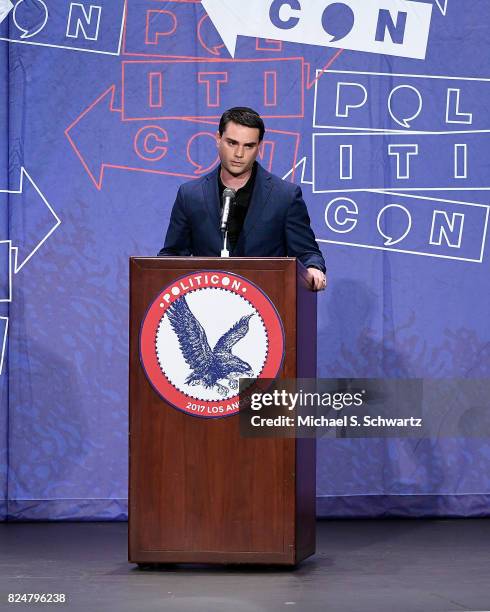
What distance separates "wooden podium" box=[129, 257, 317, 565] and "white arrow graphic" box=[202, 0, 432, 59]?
1859 millimetres

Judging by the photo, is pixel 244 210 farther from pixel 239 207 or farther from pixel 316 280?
pixel 316 280

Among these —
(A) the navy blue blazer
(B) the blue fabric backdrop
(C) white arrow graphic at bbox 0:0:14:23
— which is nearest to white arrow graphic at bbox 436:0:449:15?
(B) the blue fabric backdrop

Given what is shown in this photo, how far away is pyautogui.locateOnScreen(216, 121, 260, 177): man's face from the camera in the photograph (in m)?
3.65

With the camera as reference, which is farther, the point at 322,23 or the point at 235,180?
the point at 322,23

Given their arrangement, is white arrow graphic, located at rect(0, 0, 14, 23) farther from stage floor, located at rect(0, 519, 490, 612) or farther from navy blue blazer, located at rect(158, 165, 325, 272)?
stage floor, located at rect(0, 519, 490, 612)

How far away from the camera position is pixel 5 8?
4949mm

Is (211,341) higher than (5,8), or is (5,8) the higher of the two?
(5,8)

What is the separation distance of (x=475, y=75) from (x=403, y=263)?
85 centimetres

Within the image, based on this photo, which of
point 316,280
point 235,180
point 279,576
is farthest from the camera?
point 235,180

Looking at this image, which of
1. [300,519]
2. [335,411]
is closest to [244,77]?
[335,411]

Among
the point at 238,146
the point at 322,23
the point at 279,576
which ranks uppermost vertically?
the point at 322,23

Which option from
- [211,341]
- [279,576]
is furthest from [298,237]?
[279,576]

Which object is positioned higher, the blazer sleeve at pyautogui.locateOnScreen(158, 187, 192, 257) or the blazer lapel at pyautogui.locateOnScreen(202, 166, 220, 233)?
the blazer lapel at pyautogui.locateOnScreen(202, 166, 220, 233)

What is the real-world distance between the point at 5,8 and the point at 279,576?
2.77 meters
